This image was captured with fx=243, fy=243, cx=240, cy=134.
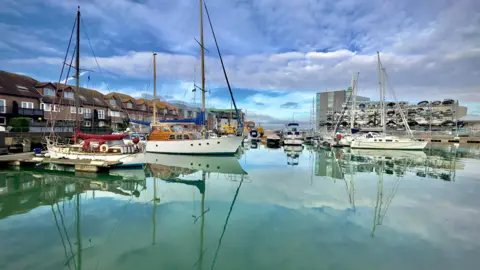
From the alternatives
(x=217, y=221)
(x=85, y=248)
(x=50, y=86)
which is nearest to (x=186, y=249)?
(x=217, y=221)

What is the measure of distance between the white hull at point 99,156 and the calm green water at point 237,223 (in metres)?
2.76

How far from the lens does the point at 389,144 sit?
41.2 metres

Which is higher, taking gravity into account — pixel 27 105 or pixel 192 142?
pixel 27 105

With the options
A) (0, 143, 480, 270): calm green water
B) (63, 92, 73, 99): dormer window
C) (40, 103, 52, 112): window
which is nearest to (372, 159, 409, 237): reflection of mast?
(0, 143, 480, 270): calm green water

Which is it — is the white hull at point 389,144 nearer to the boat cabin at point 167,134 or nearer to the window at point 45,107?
the boat cabin at point 167,134

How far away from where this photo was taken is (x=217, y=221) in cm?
948

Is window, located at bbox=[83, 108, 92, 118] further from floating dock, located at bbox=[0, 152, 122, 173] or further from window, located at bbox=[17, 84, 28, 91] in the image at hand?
floating dock, located at bbox=[0, 152, 122, 173]

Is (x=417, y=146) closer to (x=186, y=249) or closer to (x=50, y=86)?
(x=186, y=249)

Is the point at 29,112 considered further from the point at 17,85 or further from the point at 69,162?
the point at 69,162

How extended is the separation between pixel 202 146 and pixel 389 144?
3226 centimetres

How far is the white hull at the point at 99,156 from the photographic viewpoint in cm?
1975

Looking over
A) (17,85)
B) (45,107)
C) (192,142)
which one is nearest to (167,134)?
(192,142)

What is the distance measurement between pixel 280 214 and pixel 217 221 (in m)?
2.68

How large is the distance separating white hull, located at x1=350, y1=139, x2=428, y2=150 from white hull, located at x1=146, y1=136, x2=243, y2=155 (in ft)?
81.7
